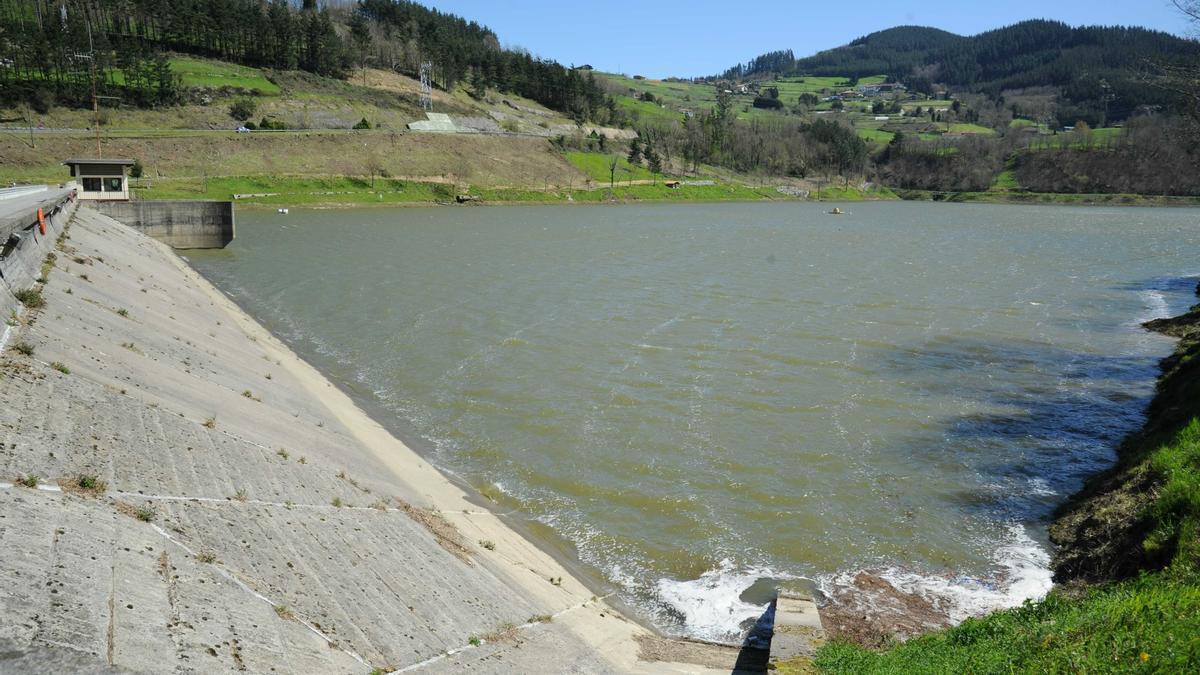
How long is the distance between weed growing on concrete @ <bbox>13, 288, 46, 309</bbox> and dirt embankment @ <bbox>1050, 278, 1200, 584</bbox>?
20.6 m

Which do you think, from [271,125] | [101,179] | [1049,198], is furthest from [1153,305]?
[1049,198]

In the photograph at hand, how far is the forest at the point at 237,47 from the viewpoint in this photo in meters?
101

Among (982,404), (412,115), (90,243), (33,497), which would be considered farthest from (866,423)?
(412,115)

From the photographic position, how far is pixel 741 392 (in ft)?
80.3

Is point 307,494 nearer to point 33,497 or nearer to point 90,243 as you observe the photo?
point 33,497

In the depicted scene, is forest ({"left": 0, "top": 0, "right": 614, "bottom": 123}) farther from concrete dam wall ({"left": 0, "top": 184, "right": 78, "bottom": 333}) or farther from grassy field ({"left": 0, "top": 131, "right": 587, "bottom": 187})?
concrete dam wall ({"left": 0, "top": 184, "right": 78, "bottom": 333})

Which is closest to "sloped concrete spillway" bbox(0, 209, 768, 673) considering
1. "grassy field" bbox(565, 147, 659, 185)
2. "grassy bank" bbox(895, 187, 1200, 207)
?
"grassy field" bbox(565, 147, 659, 185)

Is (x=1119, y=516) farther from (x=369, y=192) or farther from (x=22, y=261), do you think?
(x=369, y=192)

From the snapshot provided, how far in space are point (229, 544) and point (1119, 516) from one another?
1484cm

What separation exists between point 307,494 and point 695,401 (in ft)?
43.3

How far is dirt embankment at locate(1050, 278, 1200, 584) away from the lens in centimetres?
1253

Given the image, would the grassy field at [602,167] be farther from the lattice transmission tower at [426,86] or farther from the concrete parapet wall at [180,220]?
the concrete parapet wall at [180,220]

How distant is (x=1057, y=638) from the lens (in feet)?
25.7

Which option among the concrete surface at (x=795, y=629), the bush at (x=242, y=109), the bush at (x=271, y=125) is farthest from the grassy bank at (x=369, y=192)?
the concrete surface at (x=795, y=629)
